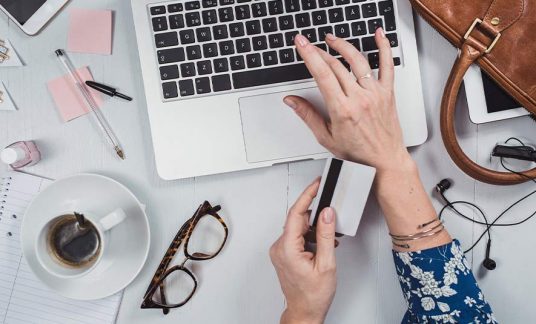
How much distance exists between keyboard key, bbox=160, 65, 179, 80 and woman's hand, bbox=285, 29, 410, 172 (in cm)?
17

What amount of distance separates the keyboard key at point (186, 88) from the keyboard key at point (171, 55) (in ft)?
0.11

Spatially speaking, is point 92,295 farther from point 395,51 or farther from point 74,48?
point 395,51

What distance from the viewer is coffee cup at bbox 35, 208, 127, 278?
0.76 m

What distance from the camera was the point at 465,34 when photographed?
762mm

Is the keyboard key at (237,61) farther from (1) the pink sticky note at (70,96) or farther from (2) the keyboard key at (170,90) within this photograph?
(1) the pink sticky note at (70,96)

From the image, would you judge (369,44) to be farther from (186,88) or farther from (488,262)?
(488,262)

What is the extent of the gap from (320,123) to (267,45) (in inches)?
5.6

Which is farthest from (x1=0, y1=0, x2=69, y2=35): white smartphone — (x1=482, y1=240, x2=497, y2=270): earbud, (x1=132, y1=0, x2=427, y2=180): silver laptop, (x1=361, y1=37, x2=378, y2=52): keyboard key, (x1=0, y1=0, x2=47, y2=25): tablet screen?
(x1=482, y1=240, x2=497, y2=270): earbud

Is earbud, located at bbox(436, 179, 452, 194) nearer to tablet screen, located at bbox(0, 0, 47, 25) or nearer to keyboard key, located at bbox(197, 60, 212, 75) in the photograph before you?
keyboard key, located at bbox(197, 60, 212, 75)

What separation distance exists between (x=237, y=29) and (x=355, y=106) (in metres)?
0.22

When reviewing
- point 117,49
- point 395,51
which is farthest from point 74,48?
point 395,51

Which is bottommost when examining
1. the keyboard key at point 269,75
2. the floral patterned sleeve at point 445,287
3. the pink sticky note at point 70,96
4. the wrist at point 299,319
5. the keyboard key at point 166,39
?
the wrist at point 299,319

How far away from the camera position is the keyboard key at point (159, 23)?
2.57ft

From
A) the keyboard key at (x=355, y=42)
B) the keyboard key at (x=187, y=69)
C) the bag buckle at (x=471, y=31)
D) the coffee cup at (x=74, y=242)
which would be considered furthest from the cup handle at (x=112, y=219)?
the bag buckle at (x=471, y=31)
